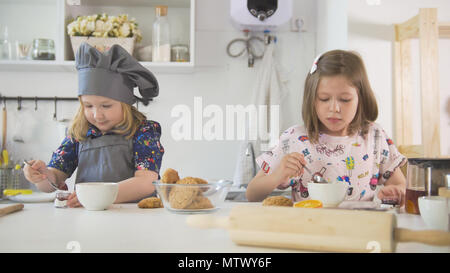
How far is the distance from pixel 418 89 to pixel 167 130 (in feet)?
3.95

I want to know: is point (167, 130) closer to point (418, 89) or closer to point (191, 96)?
point (191, 96)

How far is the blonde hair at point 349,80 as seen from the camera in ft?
3.74

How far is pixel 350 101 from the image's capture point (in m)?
1.14

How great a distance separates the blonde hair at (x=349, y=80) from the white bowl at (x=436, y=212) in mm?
612

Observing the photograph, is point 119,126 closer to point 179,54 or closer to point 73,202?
point 73,202

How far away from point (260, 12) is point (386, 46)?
0.64 meters

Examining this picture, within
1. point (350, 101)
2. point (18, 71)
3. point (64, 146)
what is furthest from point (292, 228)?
point (18, 71)

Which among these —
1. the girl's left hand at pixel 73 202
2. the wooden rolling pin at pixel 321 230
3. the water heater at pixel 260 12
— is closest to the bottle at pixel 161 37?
the water heater at pixel 260 12

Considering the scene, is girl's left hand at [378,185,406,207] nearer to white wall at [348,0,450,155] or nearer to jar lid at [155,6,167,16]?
white wall at [348,0,450,155]

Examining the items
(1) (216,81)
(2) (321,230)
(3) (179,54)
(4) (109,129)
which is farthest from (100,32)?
(2) (321,230)

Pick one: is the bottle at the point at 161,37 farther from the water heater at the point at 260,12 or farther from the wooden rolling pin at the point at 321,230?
the wooden rolling pin at the point at 321,230

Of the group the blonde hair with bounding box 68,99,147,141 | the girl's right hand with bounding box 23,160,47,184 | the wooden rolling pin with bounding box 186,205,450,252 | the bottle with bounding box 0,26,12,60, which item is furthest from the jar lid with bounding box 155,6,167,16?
the wooden rolling pin with bounding box 186,205,450,252

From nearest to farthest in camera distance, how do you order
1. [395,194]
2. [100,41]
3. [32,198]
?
[395,194]
[32,198]
[100,41]

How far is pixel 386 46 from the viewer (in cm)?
159
